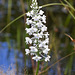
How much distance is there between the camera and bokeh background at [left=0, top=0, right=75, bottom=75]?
3478 millimetres

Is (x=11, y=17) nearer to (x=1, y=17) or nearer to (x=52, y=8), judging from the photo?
(x=1, y=17)

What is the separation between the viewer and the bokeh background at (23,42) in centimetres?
348

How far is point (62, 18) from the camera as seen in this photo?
5.96m

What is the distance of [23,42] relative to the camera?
4.66m

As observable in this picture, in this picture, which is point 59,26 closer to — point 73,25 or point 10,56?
point 73,25

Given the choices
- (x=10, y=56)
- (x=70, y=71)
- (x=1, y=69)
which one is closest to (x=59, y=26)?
(x=10, y=56)

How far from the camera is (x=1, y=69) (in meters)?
2.54

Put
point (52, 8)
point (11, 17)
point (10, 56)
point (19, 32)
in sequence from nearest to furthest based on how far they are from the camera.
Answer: point (10, 56)
point (19, 32)
point (11, 17)
point (52, 8)

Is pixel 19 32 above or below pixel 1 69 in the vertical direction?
above

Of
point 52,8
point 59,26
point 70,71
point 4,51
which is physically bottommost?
point 70,71

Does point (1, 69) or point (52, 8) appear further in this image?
point (52, 8)

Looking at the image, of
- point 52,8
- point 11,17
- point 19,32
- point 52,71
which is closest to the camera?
point 52,71

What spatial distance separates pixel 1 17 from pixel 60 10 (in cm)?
124

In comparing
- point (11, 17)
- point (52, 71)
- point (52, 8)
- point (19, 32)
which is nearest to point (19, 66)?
point (52, 71)
